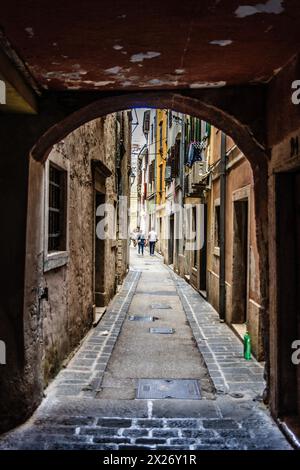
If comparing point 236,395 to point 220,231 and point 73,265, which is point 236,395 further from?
point 220,231

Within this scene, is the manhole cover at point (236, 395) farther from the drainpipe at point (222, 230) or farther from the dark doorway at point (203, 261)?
the dark doorway at point (203, 261)

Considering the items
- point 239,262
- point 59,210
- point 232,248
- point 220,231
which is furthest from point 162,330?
point 59,210

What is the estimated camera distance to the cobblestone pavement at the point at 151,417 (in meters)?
4.04

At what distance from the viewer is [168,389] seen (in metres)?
5.56

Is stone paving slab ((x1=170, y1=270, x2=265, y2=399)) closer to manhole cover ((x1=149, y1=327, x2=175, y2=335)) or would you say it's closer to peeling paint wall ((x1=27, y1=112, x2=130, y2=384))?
manhole cover ((x1=149, y1=327, x2=175, y2=335))

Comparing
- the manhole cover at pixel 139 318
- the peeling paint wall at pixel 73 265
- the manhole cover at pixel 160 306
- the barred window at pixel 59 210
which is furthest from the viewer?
the manhole cover at pixel 160 306

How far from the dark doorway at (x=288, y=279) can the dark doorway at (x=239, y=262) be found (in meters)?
4.43

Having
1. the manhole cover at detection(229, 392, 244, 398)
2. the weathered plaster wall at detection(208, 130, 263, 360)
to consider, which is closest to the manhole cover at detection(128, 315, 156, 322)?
the weathered plaster wall at detection(208, 130, 263, 360)

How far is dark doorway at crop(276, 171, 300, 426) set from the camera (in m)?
4.35

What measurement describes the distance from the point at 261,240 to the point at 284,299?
730 millimetres

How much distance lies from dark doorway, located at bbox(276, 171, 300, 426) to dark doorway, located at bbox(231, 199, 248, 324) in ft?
14.5

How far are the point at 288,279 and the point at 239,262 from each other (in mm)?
4462

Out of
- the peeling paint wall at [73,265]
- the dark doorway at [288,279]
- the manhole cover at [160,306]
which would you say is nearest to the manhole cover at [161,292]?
the manhole cover at [160,306]
